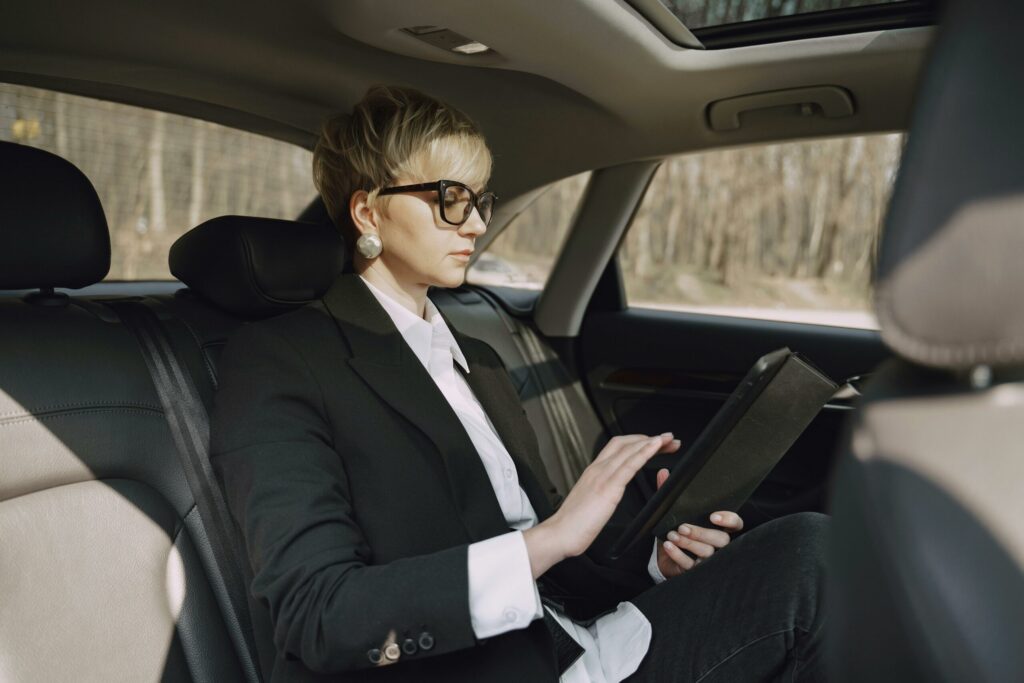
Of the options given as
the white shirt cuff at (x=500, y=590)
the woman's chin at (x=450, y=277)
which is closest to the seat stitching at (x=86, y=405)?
the woman's chin at (x=450, y=277)

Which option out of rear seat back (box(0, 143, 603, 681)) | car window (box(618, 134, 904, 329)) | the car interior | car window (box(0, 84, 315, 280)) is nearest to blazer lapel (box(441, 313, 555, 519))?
the car interior

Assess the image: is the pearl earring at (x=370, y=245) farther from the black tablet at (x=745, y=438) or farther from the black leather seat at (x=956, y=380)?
the black leather seat at (x=956, y=380)

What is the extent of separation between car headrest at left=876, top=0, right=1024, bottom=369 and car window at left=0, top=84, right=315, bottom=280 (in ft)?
5.62

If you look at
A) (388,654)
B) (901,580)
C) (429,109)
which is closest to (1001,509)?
(901,580)

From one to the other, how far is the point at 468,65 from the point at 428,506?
106cm

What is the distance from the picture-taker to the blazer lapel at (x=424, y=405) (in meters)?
1.35

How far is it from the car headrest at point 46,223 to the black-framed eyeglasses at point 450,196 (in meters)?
0.46

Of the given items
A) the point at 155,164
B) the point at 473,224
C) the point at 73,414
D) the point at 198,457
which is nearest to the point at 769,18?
the point at 473,224

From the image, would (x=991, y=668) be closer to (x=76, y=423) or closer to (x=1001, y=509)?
(x=1001, y=509)

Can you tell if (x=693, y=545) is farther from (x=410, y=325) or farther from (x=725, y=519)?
(x=410, y=325)

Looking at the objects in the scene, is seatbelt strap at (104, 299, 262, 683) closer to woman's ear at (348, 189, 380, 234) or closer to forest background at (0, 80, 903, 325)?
forest background at (0, 80, 903, 325)

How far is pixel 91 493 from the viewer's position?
1341 mm

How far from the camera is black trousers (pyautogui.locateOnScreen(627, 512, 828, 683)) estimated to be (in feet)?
4.67

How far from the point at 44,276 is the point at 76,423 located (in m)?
0.23
